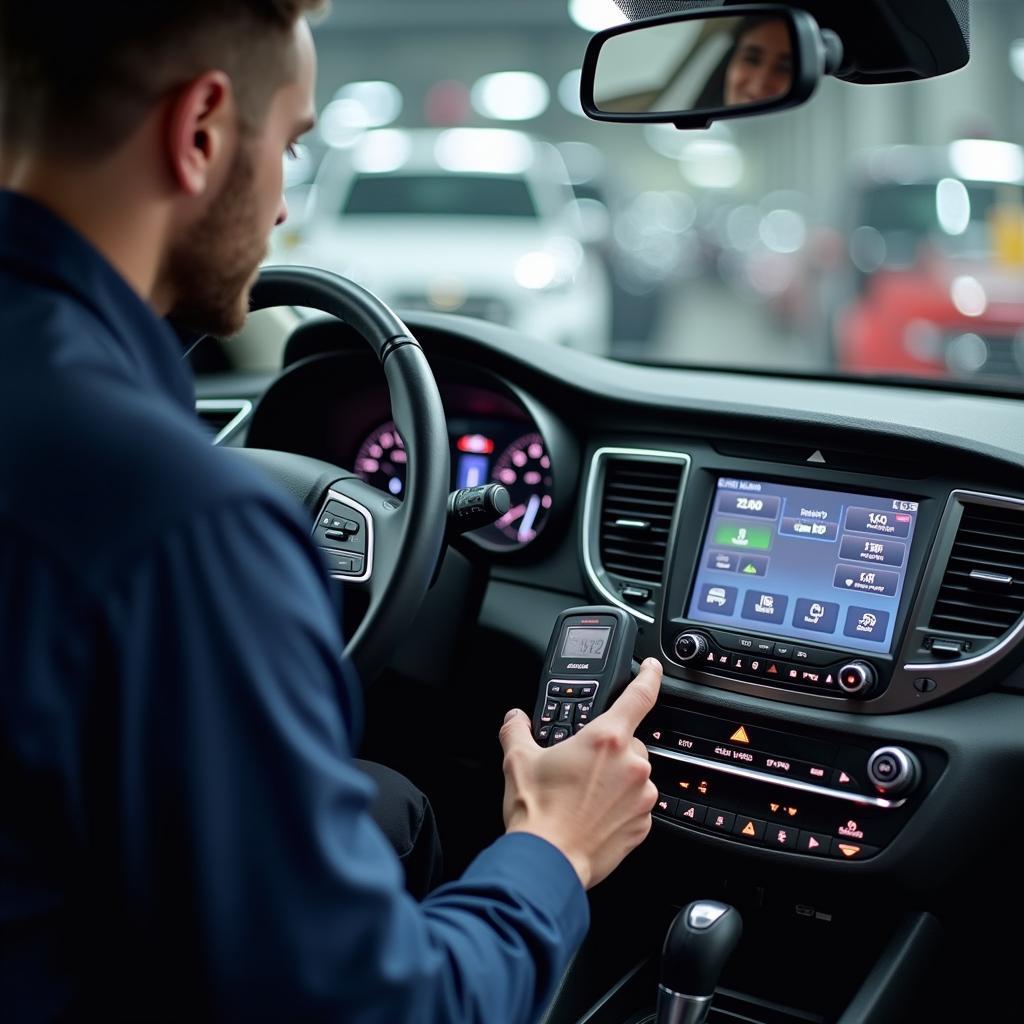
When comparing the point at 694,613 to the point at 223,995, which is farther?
the point at 694,613

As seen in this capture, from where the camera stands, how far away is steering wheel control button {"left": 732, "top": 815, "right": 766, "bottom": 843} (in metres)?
2.07

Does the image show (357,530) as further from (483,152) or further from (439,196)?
(483,152)

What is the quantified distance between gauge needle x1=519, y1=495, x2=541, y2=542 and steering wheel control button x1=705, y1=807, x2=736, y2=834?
0.66 meters

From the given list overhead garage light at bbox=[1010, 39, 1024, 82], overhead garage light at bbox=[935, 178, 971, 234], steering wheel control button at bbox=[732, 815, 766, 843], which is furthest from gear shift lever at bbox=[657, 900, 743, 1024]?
overhead garage light at bbox=[1010, 39, 1024, 82]

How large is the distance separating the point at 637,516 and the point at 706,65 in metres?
0.81

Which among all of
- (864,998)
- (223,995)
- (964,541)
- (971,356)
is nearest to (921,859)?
(864,998)

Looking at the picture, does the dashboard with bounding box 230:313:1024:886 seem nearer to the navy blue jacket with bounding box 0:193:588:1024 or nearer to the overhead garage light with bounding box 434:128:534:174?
the navy blue jacket with bounding box 0:193:588:1024

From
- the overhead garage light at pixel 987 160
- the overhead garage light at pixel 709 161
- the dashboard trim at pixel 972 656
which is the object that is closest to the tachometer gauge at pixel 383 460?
the dashboard trim at pixel 972 656

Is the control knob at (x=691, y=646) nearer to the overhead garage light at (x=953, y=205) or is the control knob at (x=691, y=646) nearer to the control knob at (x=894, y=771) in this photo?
the control knob at (x=894, y=771)

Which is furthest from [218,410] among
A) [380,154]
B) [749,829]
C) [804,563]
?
[380,154]

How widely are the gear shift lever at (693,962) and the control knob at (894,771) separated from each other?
31 cm

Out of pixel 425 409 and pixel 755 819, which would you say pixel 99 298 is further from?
pixel 755 819

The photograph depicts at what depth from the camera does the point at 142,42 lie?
1066 millimetres

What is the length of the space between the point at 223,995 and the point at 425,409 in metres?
0.94
